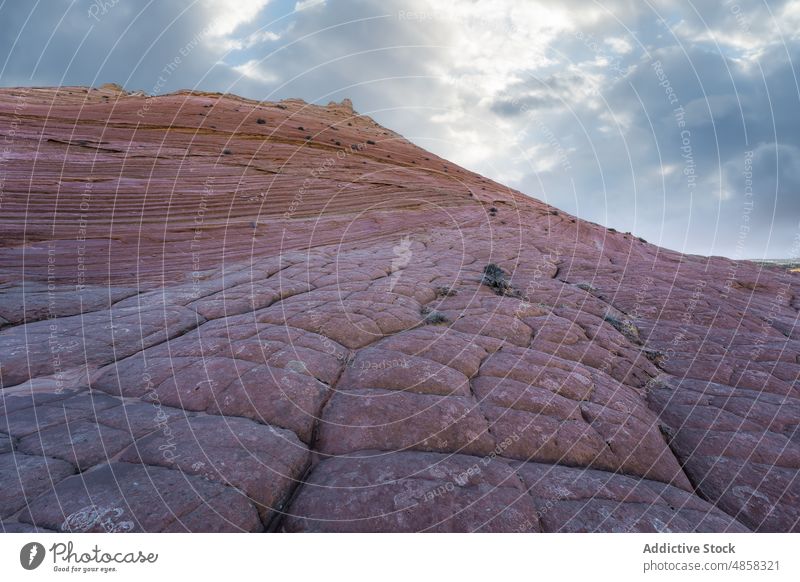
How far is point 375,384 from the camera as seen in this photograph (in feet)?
20.4

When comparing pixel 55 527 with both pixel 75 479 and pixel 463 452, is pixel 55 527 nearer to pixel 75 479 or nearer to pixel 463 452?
pixel 75 479

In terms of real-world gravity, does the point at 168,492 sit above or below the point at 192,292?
below

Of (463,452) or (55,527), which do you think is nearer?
(55,527)

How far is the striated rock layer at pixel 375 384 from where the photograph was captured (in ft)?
13.6

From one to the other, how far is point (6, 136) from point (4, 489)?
27.3 meters

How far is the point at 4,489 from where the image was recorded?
388cm

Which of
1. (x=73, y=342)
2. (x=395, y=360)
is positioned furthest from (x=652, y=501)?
(x=73, y=342)

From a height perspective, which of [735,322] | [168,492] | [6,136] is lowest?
[168,492]

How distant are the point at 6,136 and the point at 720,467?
33.2 meters

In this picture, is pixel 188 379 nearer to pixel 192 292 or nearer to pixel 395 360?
pixel 395 360

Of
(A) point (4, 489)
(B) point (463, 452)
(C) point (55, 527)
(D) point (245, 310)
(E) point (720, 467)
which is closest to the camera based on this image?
(C) point (55, 527)

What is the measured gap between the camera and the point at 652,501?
4547 mm

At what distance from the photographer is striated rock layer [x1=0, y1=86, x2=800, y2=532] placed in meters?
4.14

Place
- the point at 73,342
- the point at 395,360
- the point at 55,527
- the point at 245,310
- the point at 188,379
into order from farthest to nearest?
the point at 245,310, the point at 73,342, the point at 395,360, the point at 188,379, the point at 55,527
